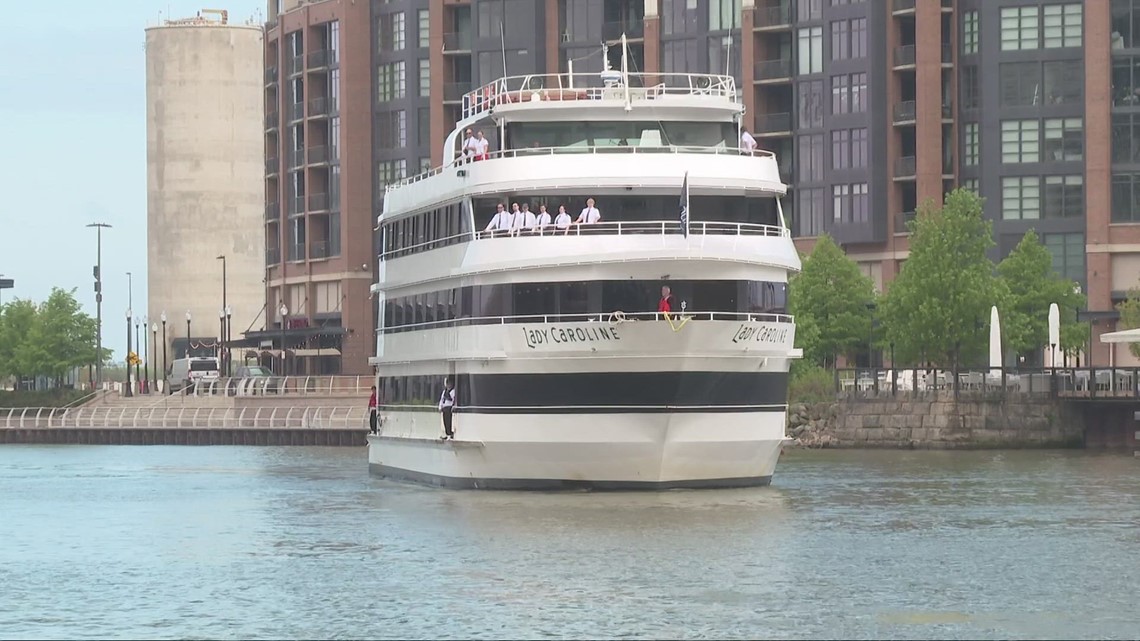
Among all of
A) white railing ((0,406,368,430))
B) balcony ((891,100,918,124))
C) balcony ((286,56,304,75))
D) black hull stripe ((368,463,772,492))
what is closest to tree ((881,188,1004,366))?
white railing ((0,406,368,430))

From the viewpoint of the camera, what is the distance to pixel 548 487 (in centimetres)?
5009

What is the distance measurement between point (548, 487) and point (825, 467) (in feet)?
67.2

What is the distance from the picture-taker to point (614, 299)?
48.3m

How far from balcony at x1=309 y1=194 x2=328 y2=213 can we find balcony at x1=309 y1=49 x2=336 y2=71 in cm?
868

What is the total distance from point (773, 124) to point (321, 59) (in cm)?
3788

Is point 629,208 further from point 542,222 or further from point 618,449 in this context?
point 618,449

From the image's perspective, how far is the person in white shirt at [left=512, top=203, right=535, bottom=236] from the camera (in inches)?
1935

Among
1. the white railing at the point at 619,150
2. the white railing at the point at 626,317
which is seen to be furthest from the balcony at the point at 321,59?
the white railing at the point at 626,317

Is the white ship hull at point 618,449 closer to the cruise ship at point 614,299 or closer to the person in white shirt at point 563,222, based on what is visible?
the cruise ship at point 614,299

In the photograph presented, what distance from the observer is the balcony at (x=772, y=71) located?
125875 mm

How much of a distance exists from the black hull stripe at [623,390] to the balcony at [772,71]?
77484 millimetres

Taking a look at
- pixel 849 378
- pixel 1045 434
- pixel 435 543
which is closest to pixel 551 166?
pixel 435 543

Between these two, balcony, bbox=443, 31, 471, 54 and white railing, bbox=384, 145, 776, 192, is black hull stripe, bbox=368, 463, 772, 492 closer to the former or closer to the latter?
white railing, bbox=384, 145, 776, 192

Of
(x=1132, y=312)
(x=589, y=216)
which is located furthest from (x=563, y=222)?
(x=1132, y=312)
